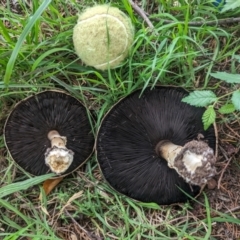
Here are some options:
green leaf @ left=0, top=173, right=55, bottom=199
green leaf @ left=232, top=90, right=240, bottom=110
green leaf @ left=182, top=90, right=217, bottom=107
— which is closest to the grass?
green leaf @ left=0, top=173, right=55, bottom=199

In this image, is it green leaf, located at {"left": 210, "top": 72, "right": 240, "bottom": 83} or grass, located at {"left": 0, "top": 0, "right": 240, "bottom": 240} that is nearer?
green leaf, located at {"left": 210, "top": 72, "right": 240, "bottom": 83}

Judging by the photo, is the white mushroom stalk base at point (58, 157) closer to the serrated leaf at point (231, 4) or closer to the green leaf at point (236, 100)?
the green leaf at point (236, 100)

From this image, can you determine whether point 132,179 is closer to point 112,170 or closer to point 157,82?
point 112,170

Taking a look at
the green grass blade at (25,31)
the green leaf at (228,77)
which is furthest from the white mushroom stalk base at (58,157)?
the green leaf at (228,77)

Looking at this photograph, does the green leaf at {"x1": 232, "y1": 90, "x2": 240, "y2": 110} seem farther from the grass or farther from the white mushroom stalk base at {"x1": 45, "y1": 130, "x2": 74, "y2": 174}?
the white mushroom stalk base at {"x1": 45, "y1": 130, "x2": 74, "y2": 174}

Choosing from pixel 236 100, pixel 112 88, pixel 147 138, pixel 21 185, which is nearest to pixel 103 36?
pixel 112 88

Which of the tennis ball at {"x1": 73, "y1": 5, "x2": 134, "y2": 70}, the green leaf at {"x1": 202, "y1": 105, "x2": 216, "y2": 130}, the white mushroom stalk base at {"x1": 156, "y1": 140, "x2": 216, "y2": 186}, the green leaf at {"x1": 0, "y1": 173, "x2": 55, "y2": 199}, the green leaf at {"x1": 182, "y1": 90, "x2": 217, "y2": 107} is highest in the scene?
the tennis ball at {"x1": 73, "y1": 5, "x2": 134, "y2": 70}

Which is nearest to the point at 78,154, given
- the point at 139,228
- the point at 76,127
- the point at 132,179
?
the point at 76,127
